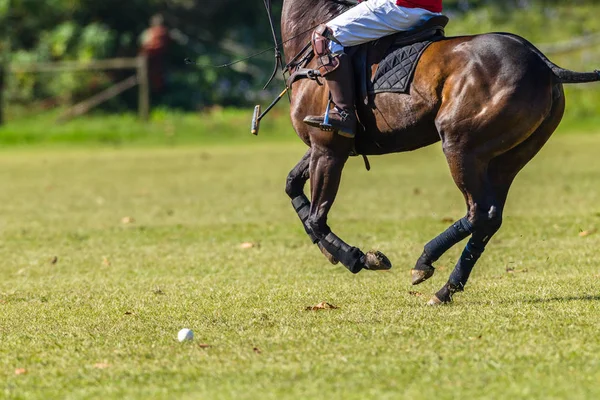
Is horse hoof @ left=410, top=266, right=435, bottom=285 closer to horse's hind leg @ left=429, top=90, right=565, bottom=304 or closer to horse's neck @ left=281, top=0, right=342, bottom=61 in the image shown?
horse's hind leg @ left=429, top=90, right=565, bottom=304

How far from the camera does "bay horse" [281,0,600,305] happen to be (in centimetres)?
771

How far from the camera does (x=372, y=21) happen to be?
828 centimetres

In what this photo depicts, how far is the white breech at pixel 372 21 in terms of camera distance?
829 cm

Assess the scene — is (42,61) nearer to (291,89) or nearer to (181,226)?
(181,226)

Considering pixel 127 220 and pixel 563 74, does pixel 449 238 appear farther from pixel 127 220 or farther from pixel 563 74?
pixel 127 220

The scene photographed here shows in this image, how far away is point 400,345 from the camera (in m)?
6.61

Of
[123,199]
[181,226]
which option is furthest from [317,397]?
[123,199]

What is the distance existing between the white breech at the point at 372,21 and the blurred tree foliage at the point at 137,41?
2548cm

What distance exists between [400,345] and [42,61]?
1214 inches

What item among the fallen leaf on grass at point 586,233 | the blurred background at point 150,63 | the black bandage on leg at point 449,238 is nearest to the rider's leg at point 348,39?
the black bandage on leg at point 449,238

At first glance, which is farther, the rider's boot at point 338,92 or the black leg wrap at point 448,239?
the rider's boot at point 338,92

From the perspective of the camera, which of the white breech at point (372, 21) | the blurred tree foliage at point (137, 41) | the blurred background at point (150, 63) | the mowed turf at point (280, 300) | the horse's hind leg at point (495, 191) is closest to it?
the mowed turf at point (280, 300)

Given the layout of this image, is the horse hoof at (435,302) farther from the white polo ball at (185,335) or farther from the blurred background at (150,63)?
the blurred background at (150,63)

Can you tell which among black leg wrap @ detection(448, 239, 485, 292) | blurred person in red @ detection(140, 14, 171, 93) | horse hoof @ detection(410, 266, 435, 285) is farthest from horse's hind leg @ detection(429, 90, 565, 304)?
blurred person in red @ detection(140, 14, 171, 93)
